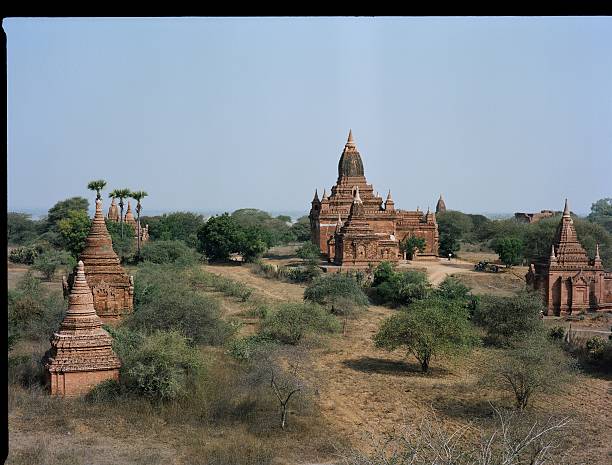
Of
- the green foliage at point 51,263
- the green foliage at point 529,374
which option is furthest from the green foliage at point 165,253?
the green foliage at point 529,374

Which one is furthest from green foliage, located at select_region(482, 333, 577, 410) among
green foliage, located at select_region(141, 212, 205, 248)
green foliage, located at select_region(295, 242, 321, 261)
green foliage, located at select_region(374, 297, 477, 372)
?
green foliage, located at select_region(141, 212, 205, 248)

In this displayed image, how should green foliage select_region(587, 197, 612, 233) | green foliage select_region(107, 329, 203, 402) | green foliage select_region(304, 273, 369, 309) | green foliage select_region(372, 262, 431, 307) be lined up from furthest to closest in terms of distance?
1. green foliage select_region(587, 197, 612, 233)
2. green foliage select_region(372, 262, 431, 307)
3. green foliage select_region(304, 273, 369, 309)
4. green foliage select_region(107, 329, 203, 402)

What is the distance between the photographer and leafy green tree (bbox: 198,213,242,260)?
41.8 metres

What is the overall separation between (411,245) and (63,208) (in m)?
31.2

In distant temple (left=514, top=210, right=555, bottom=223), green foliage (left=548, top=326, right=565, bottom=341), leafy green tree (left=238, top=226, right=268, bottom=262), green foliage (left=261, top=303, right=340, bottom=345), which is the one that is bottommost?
green foliage (left=548, top=326, right=565, bottom=341)

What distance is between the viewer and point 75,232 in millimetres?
40375

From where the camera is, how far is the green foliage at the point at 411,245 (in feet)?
140

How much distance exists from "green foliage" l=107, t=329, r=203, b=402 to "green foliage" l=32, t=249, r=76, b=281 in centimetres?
1888

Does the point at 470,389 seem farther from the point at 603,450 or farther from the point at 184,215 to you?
the point at 184,215

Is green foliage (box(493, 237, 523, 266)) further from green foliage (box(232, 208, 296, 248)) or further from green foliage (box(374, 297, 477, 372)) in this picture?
green foliage (box(374, 297, 477, 372))

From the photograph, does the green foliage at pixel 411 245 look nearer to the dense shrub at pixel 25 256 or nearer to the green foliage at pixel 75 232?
the green foliage at pixel 75 232

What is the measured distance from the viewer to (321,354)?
19578mm

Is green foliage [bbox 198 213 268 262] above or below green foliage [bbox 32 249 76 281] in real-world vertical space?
above

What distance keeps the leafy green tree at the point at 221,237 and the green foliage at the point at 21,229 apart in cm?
2104
